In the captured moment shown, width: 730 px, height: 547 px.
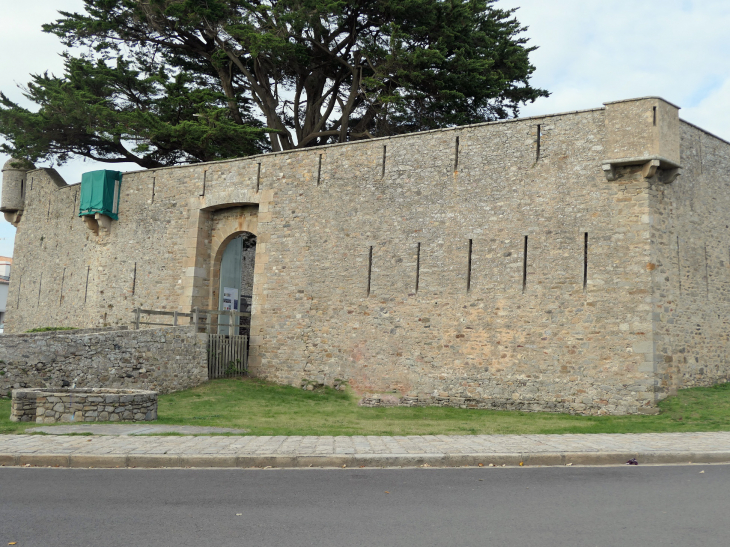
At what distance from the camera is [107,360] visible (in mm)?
15547

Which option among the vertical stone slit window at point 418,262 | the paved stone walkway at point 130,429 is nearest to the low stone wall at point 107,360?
the paved stone walkway at point 130,429

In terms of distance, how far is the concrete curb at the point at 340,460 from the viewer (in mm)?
7980

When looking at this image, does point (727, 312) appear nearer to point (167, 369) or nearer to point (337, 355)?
point (337, 355)

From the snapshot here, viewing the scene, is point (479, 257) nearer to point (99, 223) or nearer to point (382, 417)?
point (382, 417)

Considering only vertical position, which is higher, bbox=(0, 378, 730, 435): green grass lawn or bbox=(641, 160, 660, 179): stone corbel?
bbox=(641, 160, 660, 179): stone corbel

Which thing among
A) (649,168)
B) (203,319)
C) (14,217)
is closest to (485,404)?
(649,168)

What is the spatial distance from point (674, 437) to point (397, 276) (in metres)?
8.09

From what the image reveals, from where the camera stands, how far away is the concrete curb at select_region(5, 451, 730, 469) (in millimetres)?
7980

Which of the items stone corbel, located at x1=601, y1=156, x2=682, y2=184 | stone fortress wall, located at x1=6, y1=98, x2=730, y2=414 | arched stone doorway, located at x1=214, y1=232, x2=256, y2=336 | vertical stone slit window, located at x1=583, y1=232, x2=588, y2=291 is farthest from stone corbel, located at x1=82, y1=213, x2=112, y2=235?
stone corbel, located at x1=601, y1=156, x2=682, y2=184

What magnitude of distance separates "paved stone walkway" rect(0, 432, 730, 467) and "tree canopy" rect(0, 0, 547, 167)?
16300mm

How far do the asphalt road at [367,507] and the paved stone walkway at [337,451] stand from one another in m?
0.34

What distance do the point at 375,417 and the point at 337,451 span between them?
5352 mm

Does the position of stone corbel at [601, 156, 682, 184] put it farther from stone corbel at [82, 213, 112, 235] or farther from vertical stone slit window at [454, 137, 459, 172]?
stone corbel at [82, 213, 112, 235]

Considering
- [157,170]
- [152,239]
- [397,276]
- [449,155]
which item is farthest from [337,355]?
[157,170]
